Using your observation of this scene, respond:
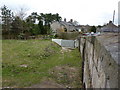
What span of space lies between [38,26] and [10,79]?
2432 centimetres

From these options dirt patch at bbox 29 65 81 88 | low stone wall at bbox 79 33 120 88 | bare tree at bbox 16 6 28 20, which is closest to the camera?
low stone wall at bbox 79 33 120 88

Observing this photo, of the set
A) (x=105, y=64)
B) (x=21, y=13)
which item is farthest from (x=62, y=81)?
(x=21, y=13)

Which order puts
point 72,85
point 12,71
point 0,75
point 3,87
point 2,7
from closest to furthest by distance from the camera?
point 3,87 < point 72,85 < point 0,75 < point 12,71 < point 2,7

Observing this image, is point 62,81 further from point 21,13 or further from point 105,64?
point 21,13

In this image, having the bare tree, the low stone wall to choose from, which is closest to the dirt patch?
the low stone wall

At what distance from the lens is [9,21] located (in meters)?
22.8

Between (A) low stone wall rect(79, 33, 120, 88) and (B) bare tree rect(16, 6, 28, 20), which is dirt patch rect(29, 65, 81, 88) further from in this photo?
(B) bare tree rect(16, 6, 28, 20)

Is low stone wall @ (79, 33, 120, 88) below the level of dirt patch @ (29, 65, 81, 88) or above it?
above

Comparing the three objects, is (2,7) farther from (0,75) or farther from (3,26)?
(0,75)

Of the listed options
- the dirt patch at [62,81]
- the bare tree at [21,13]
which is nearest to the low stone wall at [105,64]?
the dirt patch at [62,81]

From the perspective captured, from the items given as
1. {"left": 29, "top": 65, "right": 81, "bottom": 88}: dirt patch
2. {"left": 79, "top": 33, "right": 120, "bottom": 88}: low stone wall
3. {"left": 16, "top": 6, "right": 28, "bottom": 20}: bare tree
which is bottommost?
{"left": 29, "top": 65, "right": 81, "bottom": 88}: dirt patch

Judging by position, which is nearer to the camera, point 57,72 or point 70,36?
point 57,72

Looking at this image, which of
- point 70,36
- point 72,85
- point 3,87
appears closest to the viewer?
point 3,87

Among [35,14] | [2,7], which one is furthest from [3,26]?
[35,14]
